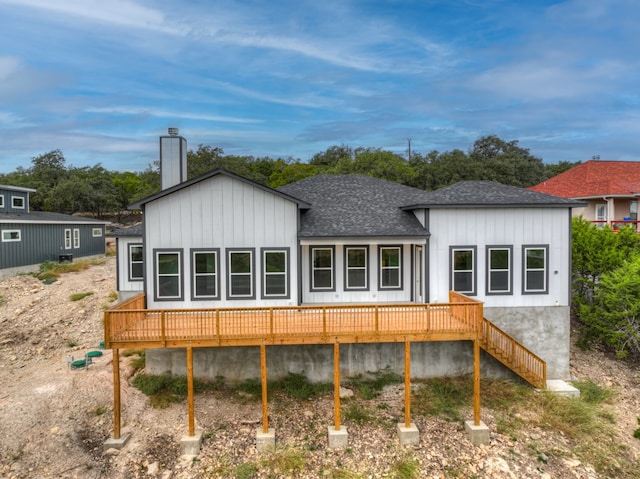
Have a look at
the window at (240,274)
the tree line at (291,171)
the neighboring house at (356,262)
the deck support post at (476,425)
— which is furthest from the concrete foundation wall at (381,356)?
the tree line at (291,171)

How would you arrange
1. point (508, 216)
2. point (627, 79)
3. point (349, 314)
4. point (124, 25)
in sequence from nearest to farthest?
point (349, 314) < point (508, 216) < point (124, 25) < point (627, 79)

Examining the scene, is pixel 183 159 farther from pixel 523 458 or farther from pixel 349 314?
pixel 523 458

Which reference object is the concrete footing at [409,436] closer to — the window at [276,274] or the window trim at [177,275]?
the window at [276,274]

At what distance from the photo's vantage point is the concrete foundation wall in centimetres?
1220

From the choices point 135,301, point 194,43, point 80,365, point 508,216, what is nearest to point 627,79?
point 508,216

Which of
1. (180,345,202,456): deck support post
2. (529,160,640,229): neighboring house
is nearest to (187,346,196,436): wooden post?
(180,345,202,456): deck support post

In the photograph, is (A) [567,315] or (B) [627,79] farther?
(B) [627,79]

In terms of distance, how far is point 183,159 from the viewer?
1392 centimetres

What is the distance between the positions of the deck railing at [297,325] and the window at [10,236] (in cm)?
1850

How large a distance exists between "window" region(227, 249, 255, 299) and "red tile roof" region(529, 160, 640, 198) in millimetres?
23322

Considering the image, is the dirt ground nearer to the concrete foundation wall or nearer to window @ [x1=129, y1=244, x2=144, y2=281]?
the concrete foundation wall

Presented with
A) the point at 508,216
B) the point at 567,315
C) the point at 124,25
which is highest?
the point at 124,25

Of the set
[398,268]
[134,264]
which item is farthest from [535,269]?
[134,264]

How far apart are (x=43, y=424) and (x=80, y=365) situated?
122 inches
